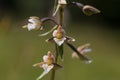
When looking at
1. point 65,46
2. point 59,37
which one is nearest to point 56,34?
point 59,37

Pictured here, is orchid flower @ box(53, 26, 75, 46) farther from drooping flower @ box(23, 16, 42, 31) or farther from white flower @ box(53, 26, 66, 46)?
drooping flower @ box(23, 16, 42, 31)

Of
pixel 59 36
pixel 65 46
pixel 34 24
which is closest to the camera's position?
pixel 59 36

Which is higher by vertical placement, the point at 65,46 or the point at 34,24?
the point at 34,24

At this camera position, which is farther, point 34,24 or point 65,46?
point 65,46

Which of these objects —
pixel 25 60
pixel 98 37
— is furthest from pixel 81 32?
pixel 25 60

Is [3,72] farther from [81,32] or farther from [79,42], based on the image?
[81,32]

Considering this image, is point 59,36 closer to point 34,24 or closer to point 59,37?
point 59,37

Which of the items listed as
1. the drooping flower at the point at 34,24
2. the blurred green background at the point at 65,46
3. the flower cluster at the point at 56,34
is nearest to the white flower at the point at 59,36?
the flower cluster at the point at 56,34

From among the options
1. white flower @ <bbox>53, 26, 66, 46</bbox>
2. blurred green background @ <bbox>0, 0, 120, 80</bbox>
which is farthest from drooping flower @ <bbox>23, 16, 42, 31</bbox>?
blurred green background @ <bbox>0, 0, 120, 80</bbox>
